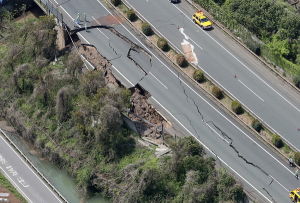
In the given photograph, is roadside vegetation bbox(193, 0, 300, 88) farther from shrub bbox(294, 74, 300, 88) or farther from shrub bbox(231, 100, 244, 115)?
shrub bbox(231, 100, 244, 115)

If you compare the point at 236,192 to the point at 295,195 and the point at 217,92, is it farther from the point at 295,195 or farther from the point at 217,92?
the point at 217,92

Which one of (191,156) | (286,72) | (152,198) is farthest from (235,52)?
(152,198)

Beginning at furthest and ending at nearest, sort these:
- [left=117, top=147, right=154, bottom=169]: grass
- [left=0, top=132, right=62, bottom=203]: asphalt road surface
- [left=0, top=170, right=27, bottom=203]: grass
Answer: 1. [left=117, top=147, right=154, bottom=169]: grass
2. [left=0, top=132, right=62, bottom=203]: asphalt road surface
3. [left=0, top=170, right=27, bottom=203]: grass

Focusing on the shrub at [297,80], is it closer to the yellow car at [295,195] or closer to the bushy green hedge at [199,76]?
the bushy green hedge at [199,76]

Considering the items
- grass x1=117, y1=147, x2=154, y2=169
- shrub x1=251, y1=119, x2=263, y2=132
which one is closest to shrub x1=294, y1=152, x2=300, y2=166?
shrub x1=251, y1=119, x2=263, y2=132

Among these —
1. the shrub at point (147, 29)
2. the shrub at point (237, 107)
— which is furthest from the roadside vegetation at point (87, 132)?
the shrub at point (147, 29)

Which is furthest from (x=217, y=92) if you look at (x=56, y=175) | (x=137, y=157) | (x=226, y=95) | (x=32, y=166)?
(x=32, y=166)
